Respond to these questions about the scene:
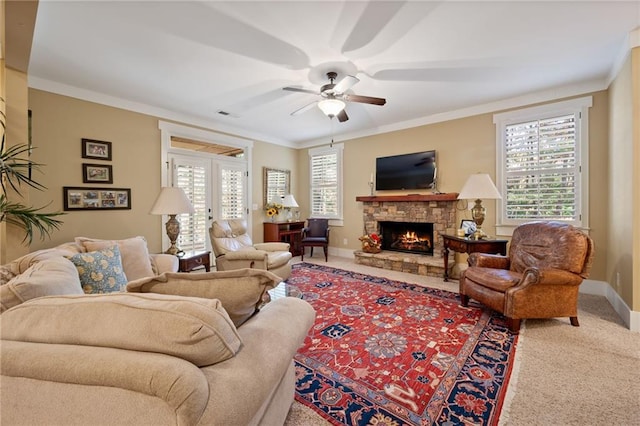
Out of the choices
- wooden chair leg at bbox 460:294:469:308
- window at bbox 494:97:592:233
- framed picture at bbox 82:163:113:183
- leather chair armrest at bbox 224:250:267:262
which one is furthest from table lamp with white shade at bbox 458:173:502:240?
framed picture at bbox 82:163:113:183

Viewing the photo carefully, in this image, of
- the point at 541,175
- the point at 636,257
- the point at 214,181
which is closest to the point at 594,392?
the point at 636,257

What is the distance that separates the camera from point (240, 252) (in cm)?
372

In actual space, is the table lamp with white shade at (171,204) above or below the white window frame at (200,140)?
below

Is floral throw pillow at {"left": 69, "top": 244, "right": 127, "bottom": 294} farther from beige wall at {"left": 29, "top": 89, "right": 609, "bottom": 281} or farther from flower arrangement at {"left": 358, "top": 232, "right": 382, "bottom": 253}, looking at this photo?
flower arrangement at {"left": 358, "top": 232, "right": 382, "bottom": 253}

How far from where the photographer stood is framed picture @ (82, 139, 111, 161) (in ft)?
12.1

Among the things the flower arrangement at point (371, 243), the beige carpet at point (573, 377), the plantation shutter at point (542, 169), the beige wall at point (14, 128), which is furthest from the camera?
the flower arrangement at point (371, 243)

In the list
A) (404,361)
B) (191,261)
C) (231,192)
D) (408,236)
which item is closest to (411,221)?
(408,236)

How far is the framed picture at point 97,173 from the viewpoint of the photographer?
3691 millimetres

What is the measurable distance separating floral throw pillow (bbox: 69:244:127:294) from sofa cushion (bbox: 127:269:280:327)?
4.72 feet

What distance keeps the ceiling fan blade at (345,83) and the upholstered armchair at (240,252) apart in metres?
Result: 2.25

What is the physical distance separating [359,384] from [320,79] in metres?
3.19

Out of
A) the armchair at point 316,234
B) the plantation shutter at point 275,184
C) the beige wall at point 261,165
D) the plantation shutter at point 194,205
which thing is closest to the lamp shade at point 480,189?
the armchair at point 316,234

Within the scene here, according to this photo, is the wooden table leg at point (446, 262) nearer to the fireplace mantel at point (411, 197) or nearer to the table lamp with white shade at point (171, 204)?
the fireplace mantel at point (411, 197)

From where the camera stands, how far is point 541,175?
3.83 meters
